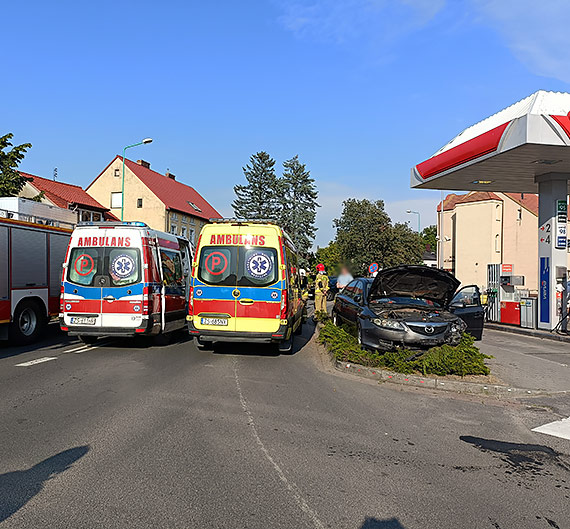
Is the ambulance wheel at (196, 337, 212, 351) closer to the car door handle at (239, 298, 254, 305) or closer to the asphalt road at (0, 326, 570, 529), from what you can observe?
the car door handle at (239, 298, 254, 305)

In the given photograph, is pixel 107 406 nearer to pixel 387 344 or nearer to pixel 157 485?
pixel 157 485

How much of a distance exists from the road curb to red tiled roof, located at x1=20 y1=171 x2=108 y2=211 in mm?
33061

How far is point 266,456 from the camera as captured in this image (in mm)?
5004

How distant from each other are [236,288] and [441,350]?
4058mm

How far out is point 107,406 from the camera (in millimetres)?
6668

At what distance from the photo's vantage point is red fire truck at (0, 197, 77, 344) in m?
11.6

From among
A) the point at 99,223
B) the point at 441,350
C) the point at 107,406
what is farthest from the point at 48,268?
the point at 441,350

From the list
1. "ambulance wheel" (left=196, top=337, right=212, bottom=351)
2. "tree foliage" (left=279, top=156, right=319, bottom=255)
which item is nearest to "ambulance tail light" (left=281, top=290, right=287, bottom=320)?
"ambulance wheel" (left=196, top=337, right=212, bottom=351)

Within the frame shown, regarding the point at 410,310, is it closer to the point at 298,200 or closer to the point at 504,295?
the point at 504,295

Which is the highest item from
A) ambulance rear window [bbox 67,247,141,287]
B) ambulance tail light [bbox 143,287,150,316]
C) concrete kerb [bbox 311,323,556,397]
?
ambulance rear window [bbox 67,247,141,287]

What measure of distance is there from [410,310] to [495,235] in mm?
37050

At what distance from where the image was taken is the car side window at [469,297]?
1408 centimetres

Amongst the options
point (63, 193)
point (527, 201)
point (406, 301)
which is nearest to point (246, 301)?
point (406, 301)

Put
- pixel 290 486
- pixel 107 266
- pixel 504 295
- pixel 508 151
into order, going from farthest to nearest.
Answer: pixel 504 295 → pixel 508 151 → pixel 107 266 → pixel 290 486
